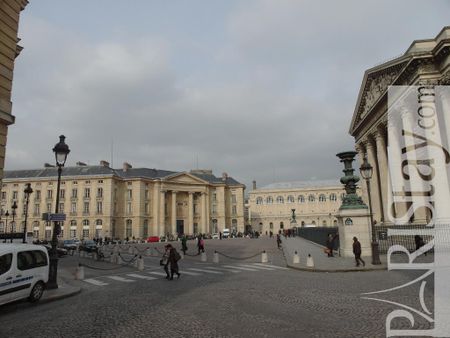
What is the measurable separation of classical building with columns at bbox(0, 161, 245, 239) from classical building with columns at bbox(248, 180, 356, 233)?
22022mm

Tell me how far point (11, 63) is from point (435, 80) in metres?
29.6

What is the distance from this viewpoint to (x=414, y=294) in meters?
10.2

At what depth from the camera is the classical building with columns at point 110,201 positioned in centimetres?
7769

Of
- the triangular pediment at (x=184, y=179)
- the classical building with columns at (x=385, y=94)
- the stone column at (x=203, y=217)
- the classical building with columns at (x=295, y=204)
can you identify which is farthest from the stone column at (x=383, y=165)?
the classical building with columns at (x=295, y=204)

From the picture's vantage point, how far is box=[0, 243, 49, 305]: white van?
9552 mm

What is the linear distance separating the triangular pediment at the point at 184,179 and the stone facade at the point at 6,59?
257 feet

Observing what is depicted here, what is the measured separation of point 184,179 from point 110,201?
23708 millimetres

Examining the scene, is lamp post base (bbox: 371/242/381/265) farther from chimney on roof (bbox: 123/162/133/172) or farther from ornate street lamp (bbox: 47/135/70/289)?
chimney on roof (bbox: 123/162/133/172)

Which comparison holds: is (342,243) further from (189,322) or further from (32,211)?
(32,211)

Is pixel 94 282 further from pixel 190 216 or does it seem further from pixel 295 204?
pixel 295 204

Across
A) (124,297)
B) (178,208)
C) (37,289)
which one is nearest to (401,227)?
(124,297)

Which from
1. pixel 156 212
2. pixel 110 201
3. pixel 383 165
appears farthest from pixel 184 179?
pixel 383 165

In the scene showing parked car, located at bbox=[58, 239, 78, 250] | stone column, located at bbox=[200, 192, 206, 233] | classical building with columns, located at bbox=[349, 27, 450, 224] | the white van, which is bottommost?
parked car, located at bbox=[58, 239, 78, 250]

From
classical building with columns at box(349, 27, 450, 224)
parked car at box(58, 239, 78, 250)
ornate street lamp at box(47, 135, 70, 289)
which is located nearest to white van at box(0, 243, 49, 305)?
ornate street lamp at box(47, 135, 70, 289)
